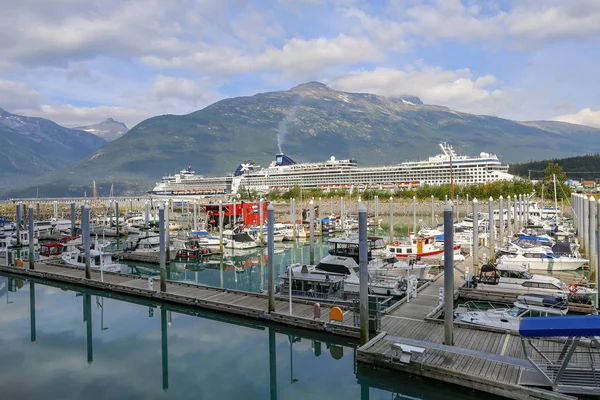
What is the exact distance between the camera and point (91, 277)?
22922 millimetres

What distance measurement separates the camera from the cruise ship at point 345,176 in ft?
334

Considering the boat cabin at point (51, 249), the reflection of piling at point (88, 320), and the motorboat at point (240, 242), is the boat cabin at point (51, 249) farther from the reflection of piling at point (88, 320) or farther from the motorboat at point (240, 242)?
the motorboat at point (240, 242)

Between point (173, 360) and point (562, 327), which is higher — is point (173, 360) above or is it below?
below

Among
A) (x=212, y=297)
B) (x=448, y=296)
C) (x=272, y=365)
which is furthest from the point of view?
(x=212, y=297)

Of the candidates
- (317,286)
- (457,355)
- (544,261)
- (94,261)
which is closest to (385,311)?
(317,286)

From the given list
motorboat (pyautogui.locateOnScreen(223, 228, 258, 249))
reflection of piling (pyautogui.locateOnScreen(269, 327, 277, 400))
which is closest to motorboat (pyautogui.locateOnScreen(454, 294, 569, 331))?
reflection of piling (pyautogui.locateOnScreen(269, 327, 277, 400))

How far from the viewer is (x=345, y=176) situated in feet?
395

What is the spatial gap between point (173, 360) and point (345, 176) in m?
108

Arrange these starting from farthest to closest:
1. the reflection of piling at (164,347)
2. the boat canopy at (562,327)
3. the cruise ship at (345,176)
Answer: the cruise ship at (345,176), the reflection of piling at (164,347), the boat canopy at (562,327)

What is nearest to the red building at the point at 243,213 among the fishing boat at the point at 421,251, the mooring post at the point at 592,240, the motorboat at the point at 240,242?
the motorboat at the point at 240,242

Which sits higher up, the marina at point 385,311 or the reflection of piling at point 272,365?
the marina at point 385,311

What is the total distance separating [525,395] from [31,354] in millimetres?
15389

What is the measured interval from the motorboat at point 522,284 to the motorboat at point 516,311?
0.86 metres

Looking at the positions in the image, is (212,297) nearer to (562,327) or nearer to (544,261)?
(562,327)
